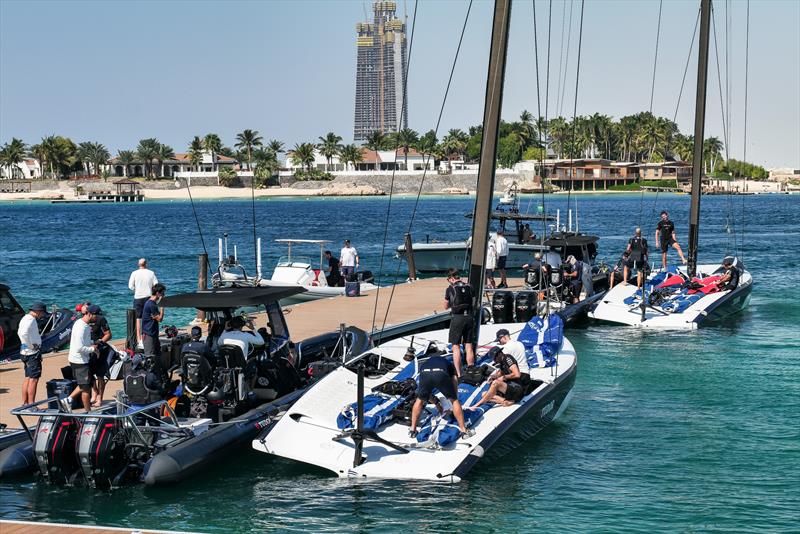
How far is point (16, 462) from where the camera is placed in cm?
1359

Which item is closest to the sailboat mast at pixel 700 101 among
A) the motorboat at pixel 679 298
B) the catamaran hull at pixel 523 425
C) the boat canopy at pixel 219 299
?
the motorboat at pixel 679 298

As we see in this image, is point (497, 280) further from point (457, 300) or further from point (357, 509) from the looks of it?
point (357, 509)

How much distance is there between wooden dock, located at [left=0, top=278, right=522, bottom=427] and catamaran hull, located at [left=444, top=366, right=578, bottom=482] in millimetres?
4339

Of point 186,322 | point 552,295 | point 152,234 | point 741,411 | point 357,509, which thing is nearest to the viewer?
point 357,509

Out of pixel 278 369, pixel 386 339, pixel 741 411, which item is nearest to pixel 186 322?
pixel 386 339

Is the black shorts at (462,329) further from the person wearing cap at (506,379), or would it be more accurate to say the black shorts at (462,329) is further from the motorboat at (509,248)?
the motorboat at (509,248)

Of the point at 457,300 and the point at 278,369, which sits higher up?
the point at 457,300

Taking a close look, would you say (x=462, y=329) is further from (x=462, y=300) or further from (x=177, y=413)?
(x=177, y=413)

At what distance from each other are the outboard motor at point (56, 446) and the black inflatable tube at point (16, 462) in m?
0.42

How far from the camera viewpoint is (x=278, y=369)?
16.4 m

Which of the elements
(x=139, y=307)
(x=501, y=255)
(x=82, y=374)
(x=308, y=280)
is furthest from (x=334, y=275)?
(x=82, y=374)

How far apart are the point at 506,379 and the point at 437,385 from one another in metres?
2.04

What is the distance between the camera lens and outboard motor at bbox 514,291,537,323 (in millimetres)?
23297

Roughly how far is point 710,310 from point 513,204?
49.4ft
